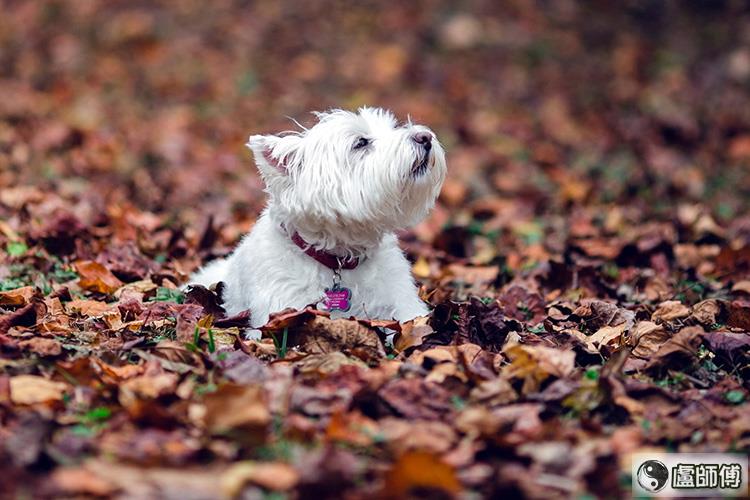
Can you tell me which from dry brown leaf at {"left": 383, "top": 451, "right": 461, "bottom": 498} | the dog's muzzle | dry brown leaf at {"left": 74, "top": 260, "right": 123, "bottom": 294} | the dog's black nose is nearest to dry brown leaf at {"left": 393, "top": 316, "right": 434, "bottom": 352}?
the dog's muzzle

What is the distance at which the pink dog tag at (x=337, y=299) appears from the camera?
15.3 feet

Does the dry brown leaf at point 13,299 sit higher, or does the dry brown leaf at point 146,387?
the dry brown leaf at point 13,299

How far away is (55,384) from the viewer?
3516 mm

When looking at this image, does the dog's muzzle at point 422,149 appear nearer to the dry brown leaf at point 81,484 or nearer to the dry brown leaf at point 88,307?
the dry brown leaf at point 88,307

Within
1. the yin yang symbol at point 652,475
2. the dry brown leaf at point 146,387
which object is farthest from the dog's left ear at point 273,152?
the yin yang symbol at point 652,475

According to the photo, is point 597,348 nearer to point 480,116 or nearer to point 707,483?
point 707,483

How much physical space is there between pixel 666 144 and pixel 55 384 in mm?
8560

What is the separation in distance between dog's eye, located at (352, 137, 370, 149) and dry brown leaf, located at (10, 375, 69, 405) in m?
1.75

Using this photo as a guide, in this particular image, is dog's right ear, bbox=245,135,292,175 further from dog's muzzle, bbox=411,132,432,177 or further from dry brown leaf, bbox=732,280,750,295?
dry brown leaf, bbox=732,280,750,295

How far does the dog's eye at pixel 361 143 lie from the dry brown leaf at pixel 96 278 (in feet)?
5.12

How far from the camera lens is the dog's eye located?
4.64 meters

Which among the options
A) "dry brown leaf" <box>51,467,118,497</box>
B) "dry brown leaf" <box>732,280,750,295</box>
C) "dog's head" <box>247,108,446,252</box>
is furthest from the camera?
"dry brown leaf" <box>732,280,750,295</box>

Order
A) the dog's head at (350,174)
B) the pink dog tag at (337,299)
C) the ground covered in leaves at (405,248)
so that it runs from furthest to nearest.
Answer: the pink dog tag at (337,299), the dog's head at (350,174), the ground covered in leaves at (405,248)

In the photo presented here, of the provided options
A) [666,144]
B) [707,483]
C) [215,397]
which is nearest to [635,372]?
[707,483]
